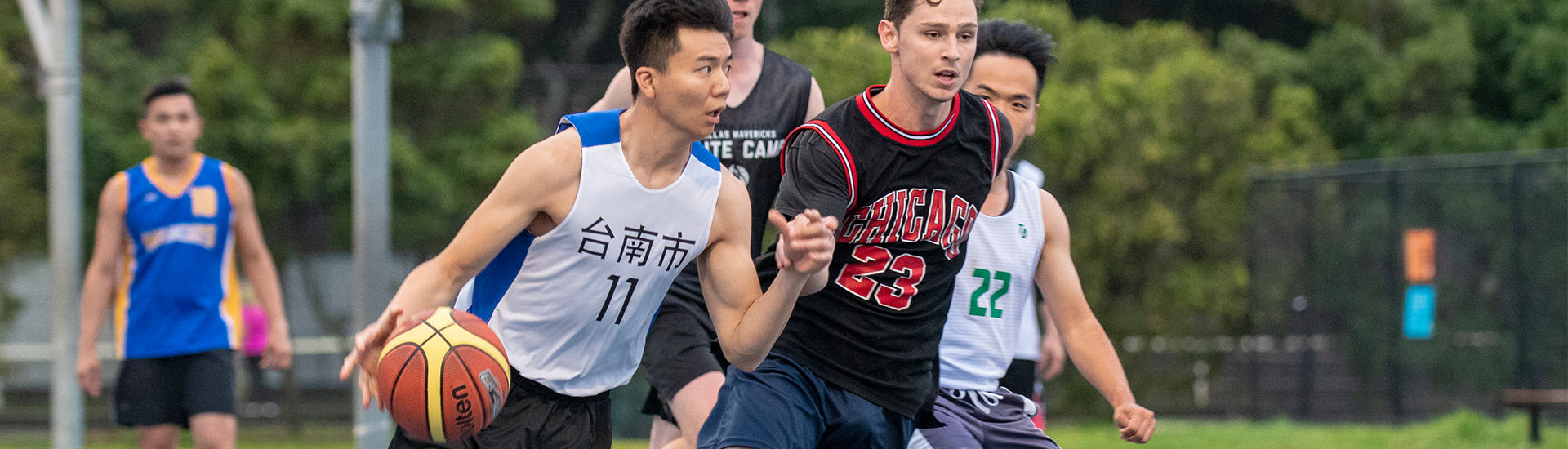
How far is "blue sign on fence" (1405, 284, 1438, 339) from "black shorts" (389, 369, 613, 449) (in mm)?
16297

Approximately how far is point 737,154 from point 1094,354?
1.38 m

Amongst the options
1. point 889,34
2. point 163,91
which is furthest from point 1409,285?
point 889,34

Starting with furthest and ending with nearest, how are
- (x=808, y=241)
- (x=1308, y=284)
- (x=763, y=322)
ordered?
1. (x=1308, y=284)
2. (x=763, y=322)
3. (x=808, y=241)

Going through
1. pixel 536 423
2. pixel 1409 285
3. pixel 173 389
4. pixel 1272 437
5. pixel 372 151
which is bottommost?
pixel 1272 437

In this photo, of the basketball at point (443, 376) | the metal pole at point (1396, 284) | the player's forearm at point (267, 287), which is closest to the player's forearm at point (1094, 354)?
the basketball at point (443, 376)

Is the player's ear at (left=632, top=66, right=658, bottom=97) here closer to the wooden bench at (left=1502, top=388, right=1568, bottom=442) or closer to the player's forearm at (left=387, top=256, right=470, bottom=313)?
the player's forearm at (left=387, top=256, right=470, bottom=313)

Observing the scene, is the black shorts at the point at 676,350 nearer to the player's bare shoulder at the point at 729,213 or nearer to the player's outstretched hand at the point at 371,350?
the player's bare shoulder at the point at 729,213

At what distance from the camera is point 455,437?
4000 millimetres

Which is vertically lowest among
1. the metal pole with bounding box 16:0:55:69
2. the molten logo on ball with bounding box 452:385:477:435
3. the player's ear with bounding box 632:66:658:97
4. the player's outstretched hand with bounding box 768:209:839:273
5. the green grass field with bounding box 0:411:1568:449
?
the green grass field with bounding box 0:411:1568:449

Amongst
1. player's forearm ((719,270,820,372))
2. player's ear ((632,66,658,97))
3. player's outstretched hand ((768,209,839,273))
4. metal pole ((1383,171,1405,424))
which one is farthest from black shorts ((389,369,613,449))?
metal pole ((1383,171,1405,424))

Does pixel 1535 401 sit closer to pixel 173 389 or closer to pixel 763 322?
pixel 173 389

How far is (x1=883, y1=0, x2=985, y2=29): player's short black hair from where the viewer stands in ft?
14.6

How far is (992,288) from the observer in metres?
5.07

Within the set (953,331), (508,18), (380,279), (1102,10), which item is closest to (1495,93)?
(1102,10)
